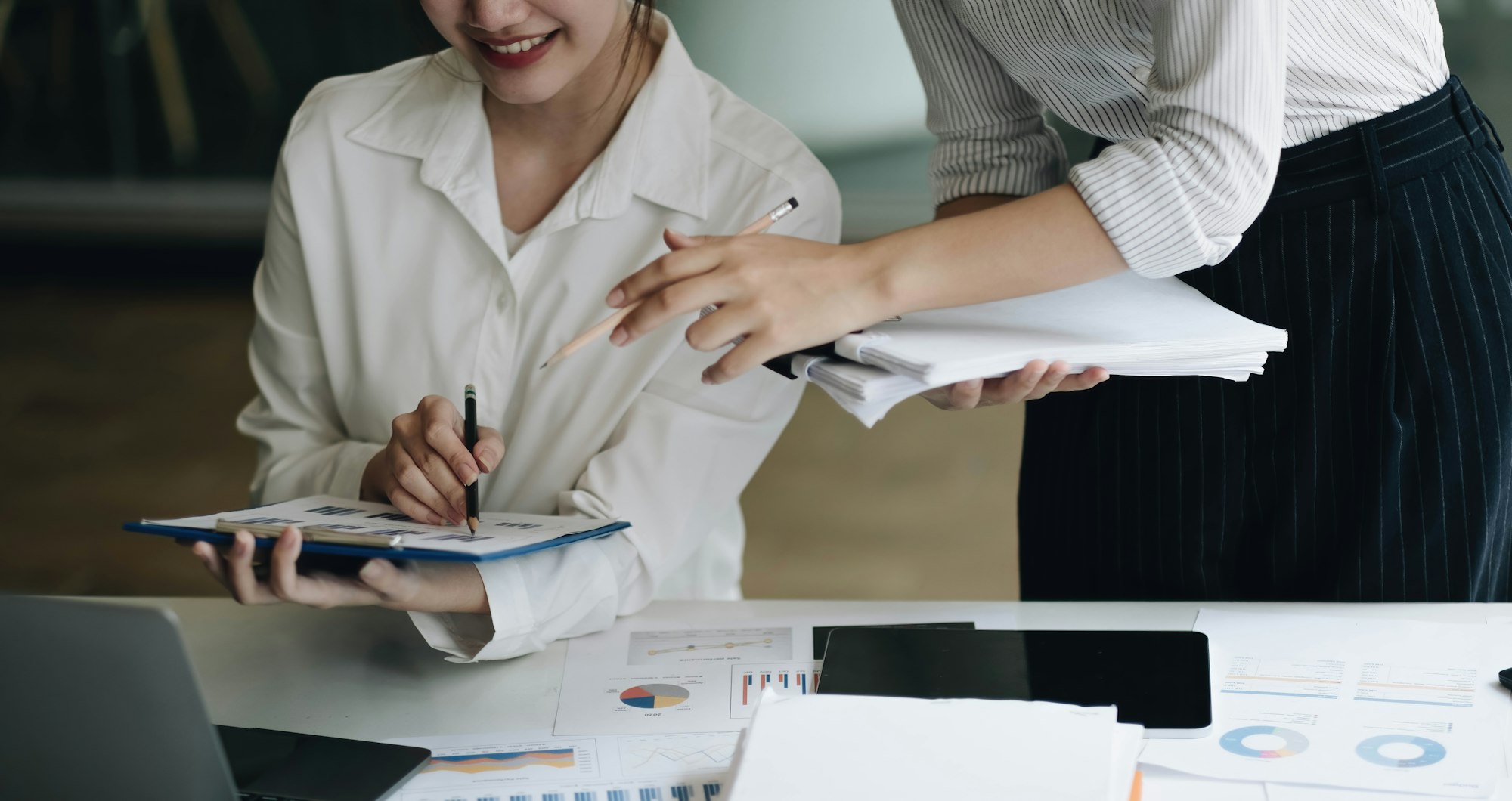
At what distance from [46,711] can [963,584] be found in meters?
2.51

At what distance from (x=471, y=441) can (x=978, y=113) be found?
652 mm

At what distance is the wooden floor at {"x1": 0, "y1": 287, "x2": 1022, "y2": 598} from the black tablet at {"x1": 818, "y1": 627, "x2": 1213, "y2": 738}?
189 centimetres

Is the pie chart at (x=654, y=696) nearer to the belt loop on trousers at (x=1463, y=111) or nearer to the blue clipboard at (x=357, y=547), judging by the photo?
the blue clipboard at (x=357, y=547)

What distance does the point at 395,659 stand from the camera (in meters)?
1.23

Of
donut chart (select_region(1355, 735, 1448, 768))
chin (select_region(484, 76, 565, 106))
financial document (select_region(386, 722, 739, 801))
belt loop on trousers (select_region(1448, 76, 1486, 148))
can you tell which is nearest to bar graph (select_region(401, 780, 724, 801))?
financial document (select_region(386, 722, 739, 801))

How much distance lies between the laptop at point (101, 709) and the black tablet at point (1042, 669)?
485 millimetres

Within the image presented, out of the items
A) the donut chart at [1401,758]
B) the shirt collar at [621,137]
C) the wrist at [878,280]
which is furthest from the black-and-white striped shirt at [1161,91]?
the donut chart at [1401,758]

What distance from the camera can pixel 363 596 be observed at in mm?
1136

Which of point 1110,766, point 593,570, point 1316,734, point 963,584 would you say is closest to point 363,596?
point 593,570

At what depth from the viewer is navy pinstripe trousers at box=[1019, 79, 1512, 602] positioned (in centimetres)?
125

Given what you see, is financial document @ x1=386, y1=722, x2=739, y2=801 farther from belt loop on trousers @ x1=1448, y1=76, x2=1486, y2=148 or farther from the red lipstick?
belt loop on trousers @ x1=1448, y1=76, x2=1486, y2=148

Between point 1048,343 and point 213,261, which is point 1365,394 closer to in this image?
point 1048,343

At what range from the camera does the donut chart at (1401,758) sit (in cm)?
97

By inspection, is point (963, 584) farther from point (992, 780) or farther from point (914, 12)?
point (992, 780)
